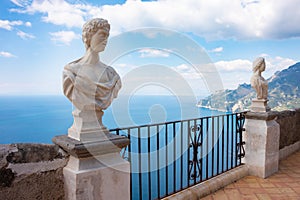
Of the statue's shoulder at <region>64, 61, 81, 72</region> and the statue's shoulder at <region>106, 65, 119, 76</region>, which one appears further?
the statue's shoulder at <region>106, 65, 119, 76</region>

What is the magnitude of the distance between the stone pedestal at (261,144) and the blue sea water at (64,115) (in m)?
1.02

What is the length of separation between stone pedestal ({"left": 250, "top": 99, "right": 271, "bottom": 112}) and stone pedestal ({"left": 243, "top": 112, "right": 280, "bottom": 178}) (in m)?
0.08

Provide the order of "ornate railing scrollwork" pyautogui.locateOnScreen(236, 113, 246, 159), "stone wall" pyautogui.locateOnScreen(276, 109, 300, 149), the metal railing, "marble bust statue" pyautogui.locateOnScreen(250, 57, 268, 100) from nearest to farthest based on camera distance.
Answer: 1. the metal railing
2. "marble bust statue" pyautogui.locateOnScreen(250, 57, 268, 100)
3. "ornate railing scrollwork" pyautogui.locateOnScreen(236, 113, 246, 159)
4. "stone wall" pyautogui.locateOnScreen(276, 109, 300, 149)

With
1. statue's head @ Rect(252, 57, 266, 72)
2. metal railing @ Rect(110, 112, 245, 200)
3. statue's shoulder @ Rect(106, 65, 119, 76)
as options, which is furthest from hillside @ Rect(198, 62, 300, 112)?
statue's shoulder @ Rect(106, 65, 119, 76)

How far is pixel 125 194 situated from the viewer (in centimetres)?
163

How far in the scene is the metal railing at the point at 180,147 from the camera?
7.82 ft

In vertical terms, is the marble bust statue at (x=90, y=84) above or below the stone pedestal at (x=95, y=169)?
above

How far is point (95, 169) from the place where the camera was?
1.47 m

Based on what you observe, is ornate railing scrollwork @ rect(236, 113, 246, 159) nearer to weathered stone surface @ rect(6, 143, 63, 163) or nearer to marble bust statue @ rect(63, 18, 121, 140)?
marble bust statue @ rect(63, 18, 121, 140)

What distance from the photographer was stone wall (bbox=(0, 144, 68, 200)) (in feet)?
4.57

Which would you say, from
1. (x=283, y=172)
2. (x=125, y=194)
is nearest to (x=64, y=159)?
(x=125, y=194)

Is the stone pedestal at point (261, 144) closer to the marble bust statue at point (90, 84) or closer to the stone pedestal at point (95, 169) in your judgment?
the stone pedestal at point (95, 169)

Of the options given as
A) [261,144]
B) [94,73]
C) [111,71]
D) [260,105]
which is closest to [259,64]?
[260,105]

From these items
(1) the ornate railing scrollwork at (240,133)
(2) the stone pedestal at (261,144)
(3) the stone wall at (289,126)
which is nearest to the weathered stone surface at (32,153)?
(1) the ornate railing scrollwork at (240,133)
